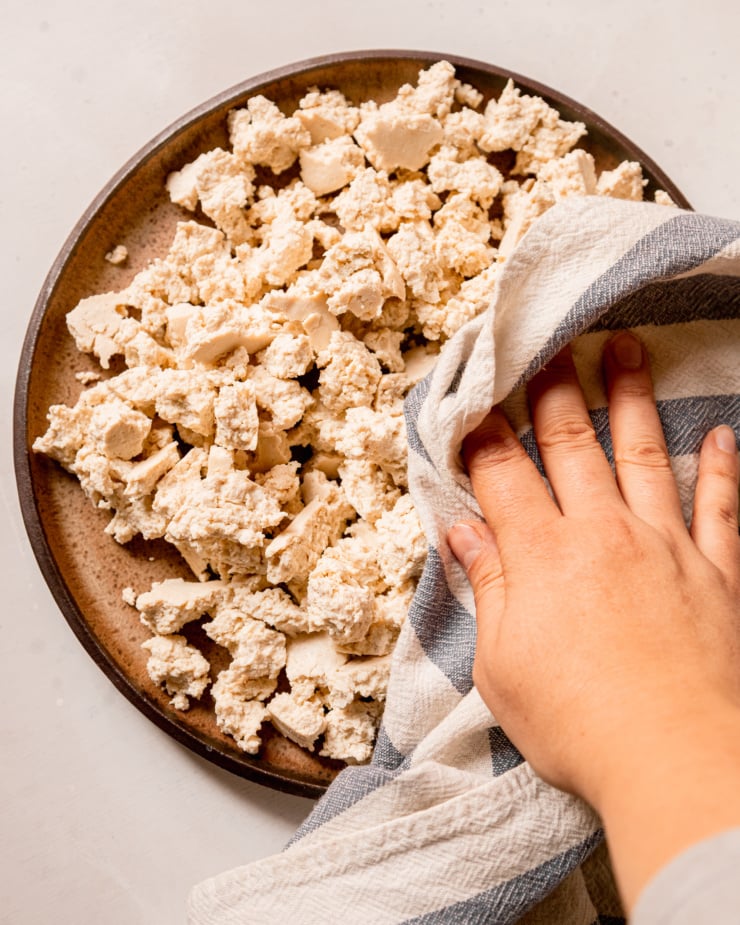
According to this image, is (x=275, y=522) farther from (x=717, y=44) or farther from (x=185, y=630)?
(x=717, y=44)

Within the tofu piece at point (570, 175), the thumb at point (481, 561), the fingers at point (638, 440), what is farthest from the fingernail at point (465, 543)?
the tofu piece at point (570, 175)

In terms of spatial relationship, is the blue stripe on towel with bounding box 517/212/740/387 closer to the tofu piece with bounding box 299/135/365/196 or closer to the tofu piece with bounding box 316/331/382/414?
the tofu piece with bounding box 316/331/382/414

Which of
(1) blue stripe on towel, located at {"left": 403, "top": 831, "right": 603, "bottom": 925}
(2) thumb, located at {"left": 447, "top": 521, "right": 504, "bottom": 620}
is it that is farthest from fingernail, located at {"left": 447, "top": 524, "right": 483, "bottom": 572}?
(1) blue stripe on towel, located at {"left": 403, "top": 831, "right": 603, "bottom": 925}

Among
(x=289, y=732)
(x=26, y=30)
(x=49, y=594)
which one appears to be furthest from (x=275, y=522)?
(x=26, y=30)

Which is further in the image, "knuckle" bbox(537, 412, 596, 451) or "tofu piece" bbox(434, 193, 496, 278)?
"tofu piece" bbox(434, 193, 496, 278)

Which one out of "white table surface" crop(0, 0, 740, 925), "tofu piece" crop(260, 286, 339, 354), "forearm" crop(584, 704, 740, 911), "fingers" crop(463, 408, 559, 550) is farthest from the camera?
"white table surface" crop(0, 0, 740, 925)

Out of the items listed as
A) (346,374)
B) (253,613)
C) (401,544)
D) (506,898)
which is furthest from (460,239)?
(506,898)

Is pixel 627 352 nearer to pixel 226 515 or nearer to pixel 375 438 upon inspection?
pixel 375 438
